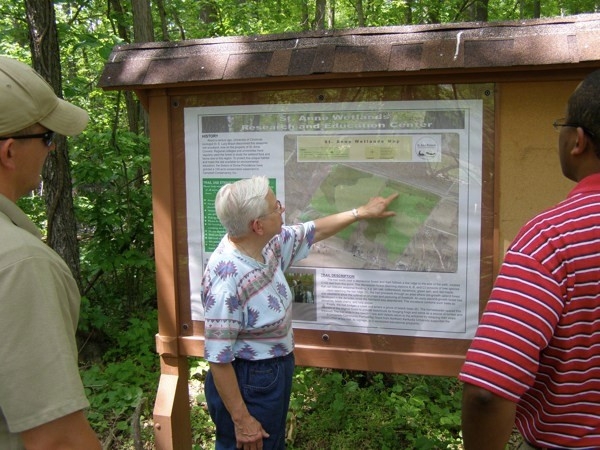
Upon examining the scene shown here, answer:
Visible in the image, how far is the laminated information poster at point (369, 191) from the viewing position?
8.63 feet

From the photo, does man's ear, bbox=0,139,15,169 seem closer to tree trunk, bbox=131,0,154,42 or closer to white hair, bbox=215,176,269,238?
white hair, bbox=215,176,269,238

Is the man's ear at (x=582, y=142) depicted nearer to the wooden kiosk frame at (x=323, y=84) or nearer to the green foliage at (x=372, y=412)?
the wooden kiosk frame at (x=323, y=84)

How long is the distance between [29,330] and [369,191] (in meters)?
1.81

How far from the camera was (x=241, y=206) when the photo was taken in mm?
2338

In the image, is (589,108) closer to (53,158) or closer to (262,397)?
(262,397)

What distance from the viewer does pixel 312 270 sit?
286cm

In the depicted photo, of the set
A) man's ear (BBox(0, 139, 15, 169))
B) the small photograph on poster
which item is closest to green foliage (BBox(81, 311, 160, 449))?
the small photograph on poster

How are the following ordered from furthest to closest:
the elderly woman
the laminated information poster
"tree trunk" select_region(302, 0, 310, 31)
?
"tree trunk" select_region(302, 0, 310, 31) → the laminated information poster → the elderly woman

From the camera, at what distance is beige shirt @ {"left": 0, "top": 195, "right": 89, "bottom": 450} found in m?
1.23

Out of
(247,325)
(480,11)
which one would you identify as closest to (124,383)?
(247,325)

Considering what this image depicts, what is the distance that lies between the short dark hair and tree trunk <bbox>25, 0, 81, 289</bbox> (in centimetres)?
420

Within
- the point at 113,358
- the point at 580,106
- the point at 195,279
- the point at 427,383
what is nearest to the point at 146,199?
the point at 113,358

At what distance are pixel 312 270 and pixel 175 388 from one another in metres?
1.01

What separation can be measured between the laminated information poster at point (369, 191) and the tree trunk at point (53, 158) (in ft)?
7.30
